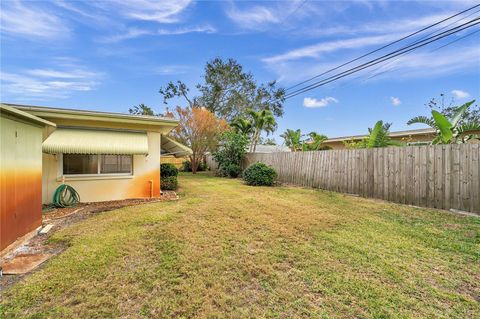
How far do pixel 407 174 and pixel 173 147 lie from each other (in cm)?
1164

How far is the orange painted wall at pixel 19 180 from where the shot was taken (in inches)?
171

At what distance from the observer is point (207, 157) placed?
29.6 m

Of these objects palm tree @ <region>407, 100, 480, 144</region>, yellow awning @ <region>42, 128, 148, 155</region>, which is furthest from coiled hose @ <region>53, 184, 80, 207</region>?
palm tree @ <region>407, 100, 480, 144</region>

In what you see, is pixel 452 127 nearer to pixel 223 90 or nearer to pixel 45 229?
pixel 45 229

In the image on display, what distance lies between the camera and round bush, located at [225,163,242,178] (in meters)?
19.9

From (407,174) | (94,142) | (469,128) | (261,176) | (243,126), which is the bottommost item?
(261,176)

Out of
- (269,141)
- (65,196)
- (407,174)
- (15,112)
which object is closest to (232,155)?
(65,196)

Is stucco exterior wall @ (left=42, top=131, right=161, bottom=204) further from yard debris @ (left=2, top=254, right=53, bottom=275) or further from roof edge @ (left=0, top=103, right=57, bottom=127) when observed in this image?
yard debris @ (left=2, top=254, right=53, bottom=275)

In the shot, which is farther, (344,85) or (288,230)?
(344,85)

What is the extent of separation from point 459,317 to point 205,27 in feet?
56.2

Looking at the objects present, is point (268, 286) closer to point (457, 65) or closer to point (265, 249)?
point (265, 249)

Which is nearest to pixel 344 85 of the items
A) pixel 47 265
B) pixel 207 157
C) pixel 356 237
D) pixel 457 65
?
pixel 457 65

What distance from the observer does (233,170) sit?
1984cm

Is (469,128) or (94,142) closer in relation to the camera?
(469,128)
